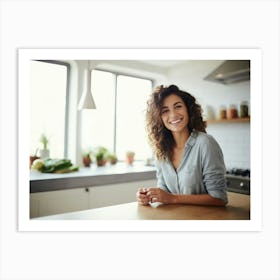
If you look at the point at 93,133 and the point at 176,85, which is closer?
the point at 176,85

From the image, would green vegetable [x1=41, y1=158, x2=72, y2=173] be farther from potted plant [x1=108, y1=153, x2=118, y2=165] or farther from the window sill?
potted plant [x1=108, y1=153, x2=118, y2=165]

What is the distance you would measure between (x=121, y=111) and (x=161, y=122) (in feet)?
0.70

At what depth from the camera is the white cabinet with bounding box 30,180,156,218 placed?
1783 mm

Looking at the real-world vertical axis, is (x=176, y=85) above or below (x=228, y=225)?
above

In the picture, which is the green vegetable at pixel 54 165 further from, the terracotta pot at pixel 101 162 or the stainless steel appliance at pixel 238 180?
the stainless steel appliance at pixel 238 180

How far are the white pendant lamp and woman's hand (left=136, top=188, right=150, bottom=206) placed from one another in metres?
0.49

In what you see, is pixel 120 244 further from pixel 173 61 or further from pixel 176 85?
pixel 173 61

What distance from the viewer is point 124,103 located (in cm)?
184

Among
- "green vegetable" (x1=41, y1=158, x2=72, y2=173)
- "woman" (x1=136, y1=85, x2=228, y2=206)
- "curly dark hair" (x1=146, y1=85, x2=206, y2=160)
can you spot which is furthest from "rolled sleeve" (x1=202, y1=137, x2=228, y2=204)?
"green vegetable" (x1=41, y1=158, x2=72, y2=173)

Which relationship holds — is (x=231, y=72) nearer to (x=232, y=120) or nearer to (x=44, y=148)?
(x=232, y=120)

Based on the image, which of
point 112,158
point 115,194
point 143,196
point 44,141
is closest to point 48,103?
point 44,141

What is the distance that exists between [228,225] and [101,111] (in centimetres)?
88
